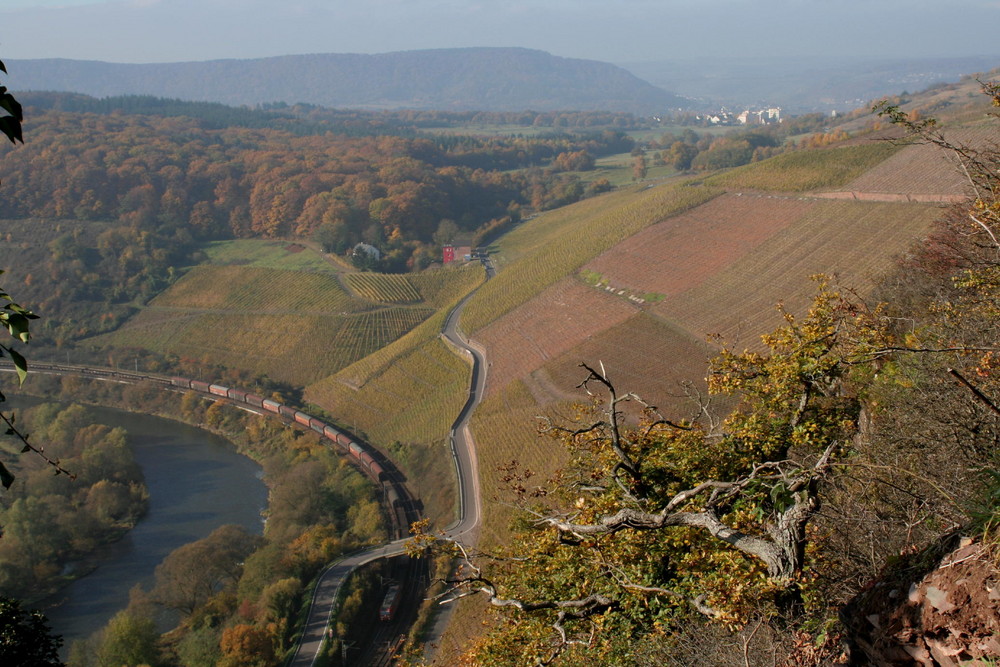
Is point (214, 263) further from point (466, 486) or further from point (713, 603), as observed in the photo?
point (713, 603)

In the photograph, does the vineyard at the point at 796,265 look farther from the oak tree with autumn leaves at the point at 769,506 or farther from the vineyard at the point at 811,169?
the oak tree with autumn leaves at the point at 769,506

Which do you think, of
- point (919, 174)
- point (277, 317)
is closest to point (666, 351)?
point (919, 174)

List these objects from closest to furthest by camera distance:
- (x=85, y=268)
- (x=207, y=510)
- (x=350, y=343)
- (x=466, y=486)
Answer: (x=466, y=486) < (x=207, y=510) < (x=350, y=343) < (x=85, y=268)

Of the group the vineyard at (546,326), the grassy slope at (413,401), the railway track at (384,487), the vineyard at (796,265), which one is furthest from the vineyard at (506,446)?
the vineyard at (796,265)

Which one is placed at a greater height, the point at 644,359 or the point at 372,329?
the point at 644,359

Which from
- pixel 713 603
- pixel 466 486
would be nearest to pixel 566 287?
pixel 466 486

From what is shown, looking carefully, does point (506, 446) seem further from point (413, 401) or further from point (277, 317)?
point (277, 317)
